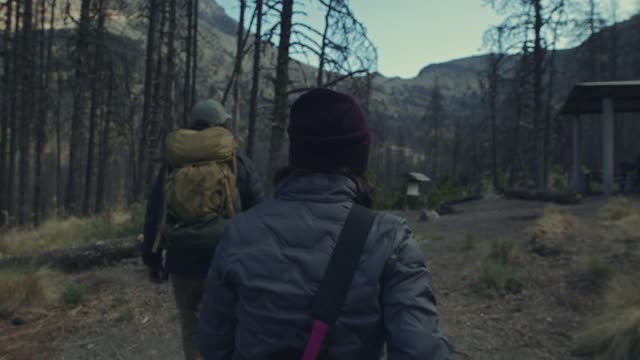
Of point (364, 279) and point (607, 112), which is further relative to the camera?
point (607, 112)

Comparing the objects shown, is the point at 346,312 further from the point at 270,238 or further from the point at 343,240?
the point at 270,238

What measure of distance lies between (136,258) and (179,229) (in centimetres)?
641

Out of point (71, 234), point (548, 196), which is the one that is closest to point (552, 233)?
point (548, 196)

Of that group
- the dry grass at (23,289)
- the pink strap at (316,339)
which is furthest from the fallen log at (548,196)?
the pink strap at (316,339)

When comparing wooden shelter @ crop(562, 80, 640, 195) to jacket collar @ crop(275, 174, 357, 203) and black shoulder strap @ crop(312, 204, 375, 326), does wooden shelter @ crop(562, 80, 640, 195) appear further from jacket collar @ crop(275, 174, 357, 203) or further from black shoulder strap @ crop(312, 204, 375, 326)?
black shoulder strap @ crop(312, 204, 375, 326)

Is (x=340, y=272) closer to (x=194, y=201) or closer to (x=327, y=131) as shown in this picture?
(x=327, y=131)

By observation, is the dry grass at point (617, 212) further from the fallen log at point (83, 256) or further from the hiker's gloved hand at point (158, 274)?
the hiker's gloved hand at point (158, 274)

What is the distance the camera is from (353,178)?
177 centimetres

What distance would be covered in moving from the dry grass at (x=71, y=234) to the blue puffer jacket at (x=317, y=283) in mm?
9693

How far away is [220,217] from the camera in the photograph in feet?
11.1

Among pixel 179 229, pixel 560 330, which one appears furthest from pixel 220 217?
pixel 560 330

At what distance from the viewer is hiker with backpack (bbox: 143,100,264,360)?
3.30 metres

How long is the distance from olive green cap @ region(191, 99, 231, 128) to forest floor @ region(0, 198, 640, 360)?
2.82m

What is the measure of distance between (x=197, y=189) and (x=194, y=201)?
0.07 meters
